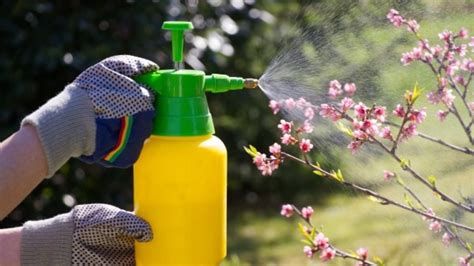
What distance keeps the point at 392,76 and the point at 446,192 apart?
32cm

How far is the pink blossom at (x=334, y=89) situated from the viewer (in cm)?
220

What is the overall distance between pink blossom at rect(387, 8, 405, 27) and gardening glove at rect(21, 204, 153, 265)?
857 millimetres

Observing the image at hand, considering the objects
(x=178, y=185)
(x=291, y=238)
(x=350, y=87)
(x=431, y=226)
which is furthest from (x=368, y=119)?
(x=291, y=238)

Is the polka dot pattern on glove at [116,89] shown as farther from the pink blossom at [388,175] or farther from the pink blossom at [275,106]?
the pink blossom at [388,175]

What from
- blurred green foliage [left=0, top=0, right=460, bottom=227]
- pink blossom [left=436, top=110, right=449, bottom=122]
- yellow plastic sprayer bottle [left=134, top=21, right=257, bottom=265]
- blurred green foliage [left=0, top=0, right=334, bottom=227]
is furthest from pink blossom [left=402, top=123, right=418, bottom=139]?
blurred green foliage [left=0, top=0, right=334, bottom=227]

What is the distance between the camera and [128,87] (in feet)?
5.35

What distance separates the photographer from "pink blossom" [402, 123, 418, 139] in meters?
2.11

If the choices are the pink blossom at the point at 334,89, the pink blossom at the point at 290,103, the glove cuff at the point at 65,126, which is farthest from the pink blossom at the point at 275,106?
the glove cuff at the point at 65,126

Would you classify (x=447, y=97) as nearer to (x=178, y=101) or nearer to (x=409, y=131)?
(x=409, y=131)

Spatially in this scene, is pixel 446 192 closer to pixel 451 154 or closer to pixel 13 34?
pixel 451 154

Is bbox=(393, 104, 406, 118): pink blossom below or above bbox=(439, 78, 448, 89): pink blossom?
below

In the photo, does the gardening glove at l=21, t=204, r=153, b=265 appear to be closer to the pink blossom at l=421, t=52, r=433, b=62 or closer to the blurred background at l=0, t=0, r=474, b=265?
the blurred background at l=0, t=0, r=474, b=265

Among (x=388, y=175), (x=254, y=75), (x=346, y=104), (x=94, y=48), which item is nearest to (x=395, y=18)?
(x=346, y=104)

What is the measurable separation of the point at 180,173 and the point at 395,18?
819 mm
